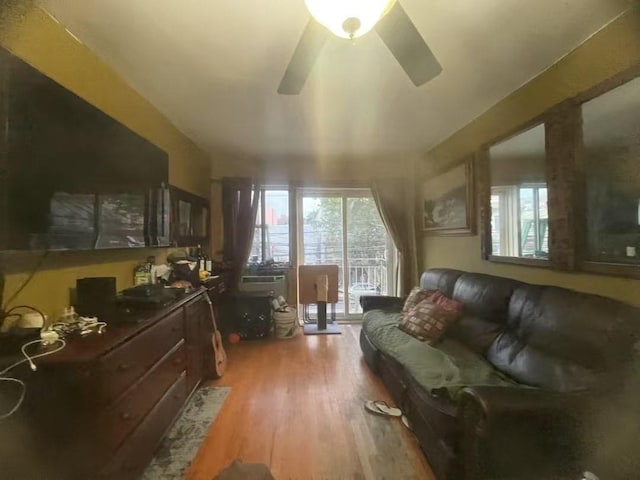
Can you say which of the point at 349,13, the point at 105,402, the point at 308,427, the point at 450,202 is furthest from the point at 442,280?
the point at 105,402

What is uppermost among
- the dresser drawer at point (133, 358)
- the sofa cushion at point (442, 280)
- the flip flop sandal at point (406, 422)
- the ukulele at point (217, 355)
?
the sofa cushion at point (442, 280)

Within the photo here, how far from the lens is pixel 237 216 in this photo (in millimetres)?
4254

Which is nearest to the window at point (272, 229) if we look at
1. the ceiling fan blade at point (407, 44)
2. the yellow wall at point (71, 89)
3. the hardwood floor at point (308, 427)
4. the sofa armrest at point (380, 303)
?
the sofa armrest at point (380, 303)

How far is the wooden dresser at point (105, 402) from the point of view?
1.05m

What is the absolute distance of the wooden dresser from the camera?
1.05 metres

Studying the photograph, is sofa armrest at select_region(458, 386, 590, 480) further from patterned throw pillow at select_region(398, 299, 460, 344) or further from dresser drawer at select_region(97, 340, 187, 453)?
dresser drawer at select_region(97, 340, 187, 453)

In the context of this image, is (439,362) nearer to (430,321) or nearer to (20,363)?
(430,321)

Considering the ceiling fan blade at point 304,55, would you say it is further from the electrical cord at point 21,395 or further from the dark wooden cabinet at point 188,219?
the dark wooden cabinet at point 188,219

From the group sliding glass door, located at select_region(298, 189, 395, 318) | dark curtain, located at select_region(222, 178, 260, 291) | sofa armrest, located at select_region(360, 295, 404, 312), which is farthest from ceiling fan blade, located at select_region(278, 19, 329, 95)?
sliding glass door, located at select_region(298, 189, 395, 318)

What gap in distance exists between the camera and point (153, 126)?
8.63 feet

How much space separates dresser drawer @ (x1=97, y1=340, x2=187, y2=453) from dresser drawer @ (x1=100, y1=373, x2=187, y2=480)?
4cm

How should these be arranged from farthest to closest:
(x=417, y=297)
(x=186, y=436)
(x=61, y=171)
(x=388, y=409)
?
(x=417, y=297), (x=388, y=409), (x=186, y=436), (x=61, y=171)

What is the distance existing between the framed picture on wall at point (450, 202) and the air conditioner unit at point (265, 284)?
2.01m

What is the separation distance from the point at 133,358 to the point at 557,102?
8.92ft
